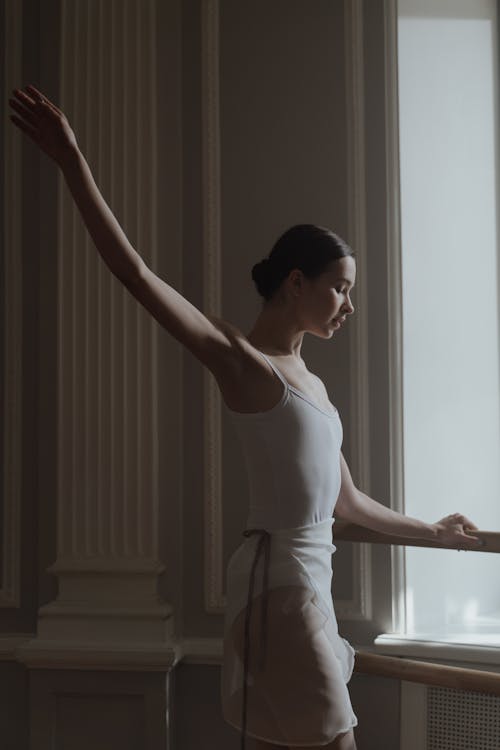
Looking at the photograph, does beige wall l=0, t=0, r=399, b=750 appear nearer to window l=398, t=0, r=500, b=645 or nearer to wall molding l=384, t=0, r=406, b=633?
wall molding l=384, t=0, r=406, b=633

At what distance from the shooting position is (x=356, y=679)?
2.54m

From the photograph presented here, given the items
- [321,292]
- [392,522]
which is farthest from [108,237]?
[392,522]

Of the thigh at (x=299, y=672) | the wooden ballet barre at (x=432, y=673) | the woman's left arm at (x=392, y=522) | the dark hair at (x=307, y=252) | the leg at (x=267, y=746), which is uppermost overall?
the dark hair at (x=307, y=252)

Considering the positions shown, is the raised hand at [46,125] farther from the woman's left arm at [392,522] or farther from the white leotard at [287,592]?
the woman's left arm at [392,522]

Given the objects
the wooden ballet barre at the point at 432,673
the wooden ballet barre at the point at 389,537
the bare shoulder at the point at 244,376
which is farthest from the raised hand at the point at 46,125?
the wooden ballet barre at the point at 432,673

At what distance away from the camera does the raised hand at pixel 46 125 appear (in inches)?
55.4

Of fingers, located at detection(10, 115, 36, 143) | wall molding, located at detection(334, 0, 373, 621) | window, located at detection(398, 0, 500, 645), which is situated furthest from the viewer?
window, located at detection(398, 0, 500, 645)

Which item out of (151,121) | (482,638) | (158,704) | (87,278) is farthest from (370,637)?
(151,121)

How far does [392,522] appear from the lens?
2.04 m

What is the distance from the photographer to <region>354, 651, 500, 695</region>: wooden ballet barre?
1.89 m

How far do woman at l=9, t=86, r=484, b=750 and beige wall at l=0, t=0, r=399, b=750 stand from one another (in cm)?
82

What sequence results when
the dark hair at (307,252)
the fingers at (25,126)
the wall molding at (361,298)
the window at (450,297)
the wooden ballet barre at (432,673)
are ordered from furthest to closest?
the window at (450,297), the wall molding at (361,298), the wooden ballet barre at (432,673), the dark hair at (307,252), the fingers at (25,126)

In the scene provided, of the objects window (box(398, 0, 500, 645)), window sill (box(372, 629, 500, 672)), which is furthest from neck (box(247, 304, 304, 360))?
window sill (box(372, 629, 500, 672))

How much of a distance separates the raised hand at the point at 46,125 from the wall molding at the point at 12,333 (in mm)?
1392
